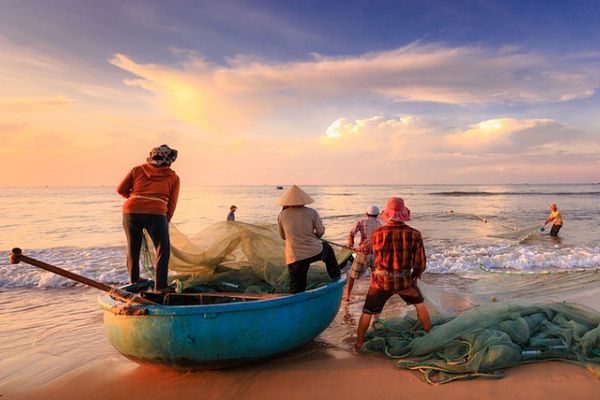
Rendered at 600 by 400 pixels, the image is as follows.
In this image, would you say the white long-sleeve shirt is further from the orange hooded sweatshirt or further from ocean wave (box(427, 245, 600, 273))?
ocean wave (box(427, 245, 600, 273))

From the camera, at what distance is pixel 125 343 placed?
159 inches

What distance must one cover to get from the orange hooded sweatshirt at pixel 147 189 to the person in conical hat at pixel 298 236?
52.0 inches

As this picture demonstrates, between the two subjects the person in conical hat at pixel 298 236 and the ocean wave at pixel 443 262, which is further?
the ocean wave at pixel 443 262

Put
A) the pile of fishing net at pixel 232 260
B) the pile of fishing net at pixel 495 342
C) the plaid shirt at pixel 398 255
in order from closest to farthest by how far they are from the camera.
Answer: the pile of fishing net at pixel 495 342 < the plaid shirt at pixel 398 255 < the pile of fishing net at pixel 232 260

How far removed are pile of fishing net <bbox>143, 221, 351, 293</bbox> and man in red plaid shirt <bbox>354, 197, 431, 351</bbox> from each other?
109cm

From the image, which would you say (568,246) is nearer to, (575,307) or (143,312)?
(575,307)

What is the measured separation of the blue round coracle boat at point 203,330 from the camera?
12.8 feet

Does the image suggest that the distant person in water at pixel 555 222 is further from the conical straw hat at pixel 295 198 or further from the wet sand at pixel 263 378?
the conical straw hat at pixel 295 198

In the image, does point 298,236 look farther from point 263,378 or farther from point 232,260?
point 263,378

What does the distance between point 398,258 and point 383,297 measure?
0.47 m

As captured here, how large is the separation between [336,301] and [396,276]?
87cm

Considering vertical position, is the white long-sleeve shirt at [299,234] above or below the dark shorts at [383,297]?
above

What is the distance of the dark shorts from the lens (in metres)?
4.55

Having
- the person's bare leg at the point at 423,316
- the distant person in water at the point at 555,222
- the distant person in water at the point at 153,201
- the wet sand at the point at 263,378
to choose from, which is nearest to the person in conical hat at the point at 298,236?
the wet sand at the point at 263,378
